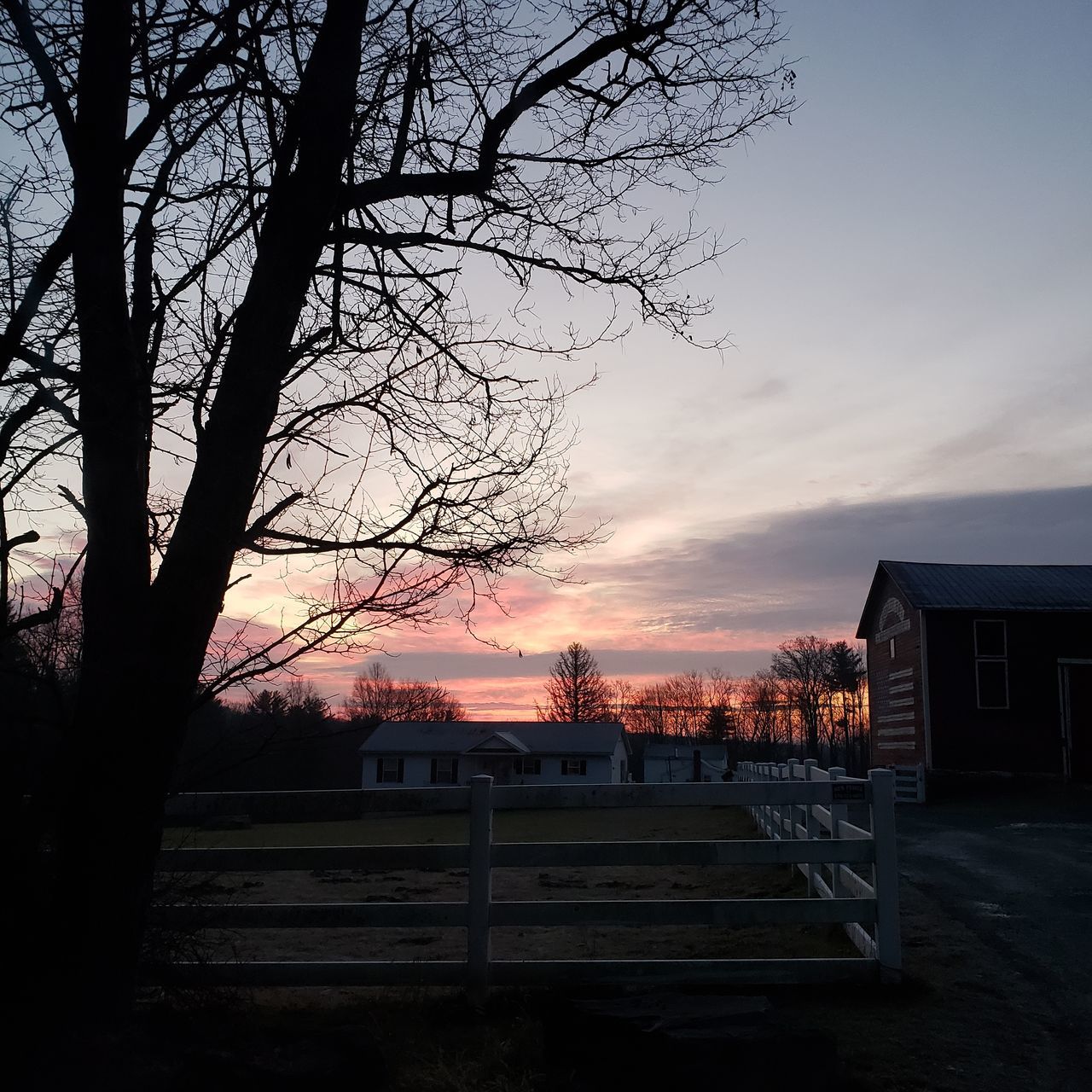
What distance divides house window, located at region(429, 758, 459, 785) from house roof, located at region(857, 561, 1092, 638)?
3500 centimetres

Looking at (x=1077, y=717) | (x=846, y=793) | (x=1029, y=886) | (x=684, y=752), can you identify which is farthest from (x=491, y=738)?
(x=846, y=793)

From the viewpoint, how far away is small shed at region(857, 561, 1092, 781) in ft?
82.2

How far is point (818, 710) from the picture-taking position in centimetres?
10000

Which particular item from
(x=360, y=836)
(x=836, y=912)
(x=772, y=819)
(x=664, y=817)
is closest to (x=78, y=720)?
(x=836, y=912)

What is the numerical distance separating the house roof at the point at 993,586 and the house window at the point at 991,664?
0.54 m

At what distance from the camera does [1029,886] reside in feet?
32.9

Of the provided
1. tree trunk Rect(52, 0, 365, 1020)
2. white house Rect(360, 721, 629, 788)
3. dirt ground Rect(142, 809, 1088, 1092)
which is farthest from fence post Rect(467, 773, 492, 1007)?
white house Rect(360, 721, 629, 788)

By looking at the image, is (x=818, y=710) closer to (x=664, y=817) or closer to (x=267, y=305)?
(x=664, y=817)

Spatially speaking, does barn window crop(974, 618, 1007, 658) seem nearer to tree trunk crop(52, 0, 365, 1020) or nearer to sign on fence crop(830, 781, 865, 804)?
sign on fence crop(830, 781, 865, 804)

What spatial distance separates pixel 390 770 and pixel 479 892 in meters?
55.4

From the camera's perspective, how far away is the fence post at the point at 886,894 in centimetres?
555

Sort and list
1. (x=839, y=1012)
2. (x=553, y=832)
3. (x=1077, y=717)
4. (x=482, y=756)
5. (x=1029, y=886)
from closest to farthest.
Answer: (x=839, y=1012), (x=1029, y=886), (x=553, y=832), (x=1077, y=717), (x=482, y=756)

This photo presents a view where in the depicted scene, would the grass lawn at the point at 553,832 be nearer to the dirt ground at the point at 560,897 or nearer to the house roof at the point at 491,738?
the dirt ground at the point at 560,897

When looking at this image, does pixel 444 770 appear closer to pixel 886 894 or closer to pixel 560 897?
pixel 560 897
